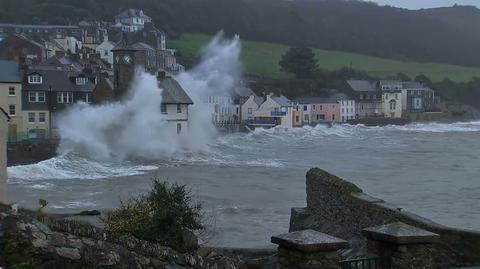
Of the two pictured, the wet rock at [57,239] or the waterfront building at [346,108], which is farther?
the waterfront building at [346,108]

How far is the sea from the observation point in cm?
2419

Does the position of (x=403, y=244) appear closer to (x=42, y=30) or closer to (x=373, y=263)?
(x=373, y=263)

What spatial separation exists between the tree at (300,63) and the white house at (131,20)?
3242 cm

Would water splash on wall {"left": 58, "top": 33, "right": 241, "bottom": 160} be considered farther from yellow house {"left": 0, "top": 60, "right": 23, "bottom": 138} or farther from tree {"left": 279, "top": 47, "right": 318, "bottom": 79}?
tree {"left": 279, "top": 47, "right": 318, "bottom": 79}

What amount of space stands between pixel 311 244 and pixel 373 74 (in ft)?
470

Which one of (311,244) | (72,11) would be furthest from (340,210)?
(72,11)

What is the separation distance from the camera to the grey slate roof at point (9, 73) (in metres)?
51.2

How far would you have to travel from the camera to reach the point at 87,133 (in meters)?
49.6

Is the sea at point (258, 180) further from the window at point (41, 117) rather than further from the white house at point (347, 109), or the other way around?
the white house at point (347, 109)

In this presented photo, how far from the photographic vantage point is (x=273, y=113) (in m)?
91.4

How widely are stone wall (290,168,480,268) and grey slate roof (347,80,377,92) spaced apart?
10648 cm

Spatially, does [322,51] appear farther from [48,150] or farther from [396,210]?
[396,210]

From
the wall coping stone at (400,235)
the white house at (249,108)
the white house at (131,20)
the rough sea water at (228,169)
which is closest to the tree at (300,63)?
the white house at (249,108)

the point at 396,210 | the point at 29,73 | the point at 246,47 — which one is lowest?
the point at 396,210
